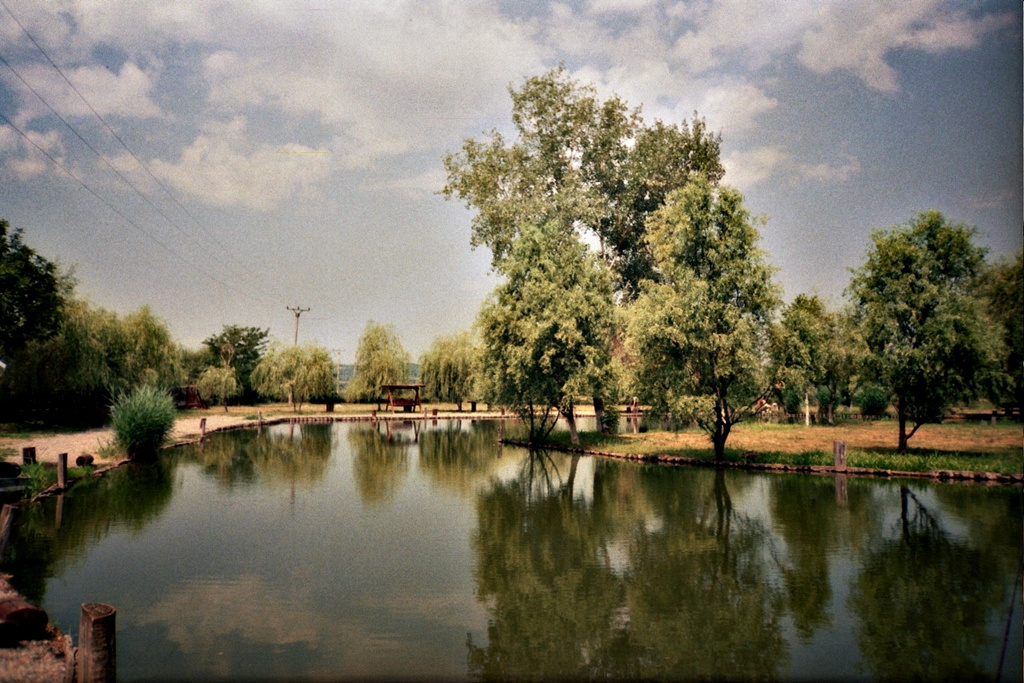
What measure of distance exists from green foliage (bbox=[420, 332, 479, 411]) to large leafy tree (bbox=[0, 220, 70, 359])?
1071 inches

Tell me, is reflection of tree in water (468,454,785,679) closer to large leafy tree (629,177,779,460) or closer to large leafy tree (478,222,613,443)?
large leafy tree (629,177,779,460)

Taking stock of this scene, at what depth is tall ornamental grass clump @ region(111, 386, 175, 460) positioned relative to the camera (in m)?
22.7

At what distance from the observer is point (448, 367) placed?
50.6 meters

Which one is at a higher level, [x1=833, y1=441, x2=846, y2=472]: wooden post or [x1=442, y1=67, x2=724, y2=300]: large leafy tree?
[x1=442, y1=67, x2=724, y2=300]: large leafy tree

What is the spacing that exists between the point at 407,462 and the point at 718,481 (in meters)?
11.0

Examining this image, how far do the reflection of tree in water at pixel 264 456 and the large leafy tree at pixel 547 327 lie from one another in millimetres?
7943

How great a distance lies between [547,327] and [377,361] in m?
28.8

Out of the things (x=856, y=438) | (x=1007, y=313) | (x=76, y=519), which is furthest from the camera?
(x=856, y=438)

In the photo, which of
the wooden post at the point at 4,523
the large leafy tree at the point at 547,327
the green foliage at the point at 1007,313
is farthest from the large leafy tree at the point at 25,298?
the green foliage at the point at 1007,313

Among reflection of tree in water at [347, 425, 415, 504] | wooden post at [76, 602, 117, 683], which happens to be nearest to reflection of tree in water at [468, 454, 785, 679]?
reflection of tree in water at [347, 425, 415, 504]

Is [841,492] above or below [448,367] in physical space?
below

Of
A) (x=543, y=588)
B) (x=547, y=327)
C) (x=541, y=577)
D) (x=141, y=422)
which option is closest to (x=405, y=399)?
(x=141, y=422)

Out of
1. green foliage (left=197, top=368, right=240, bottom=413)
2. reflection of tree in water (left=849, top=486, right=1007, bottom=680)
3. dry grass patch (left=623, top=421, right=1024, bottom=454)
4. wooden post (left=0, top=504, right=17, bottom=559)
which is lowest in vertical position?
reflection of tree in water (left=849, top=486, right=1007, bottom=680)

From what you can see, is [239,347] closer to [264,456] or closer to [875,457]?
[264,456]
